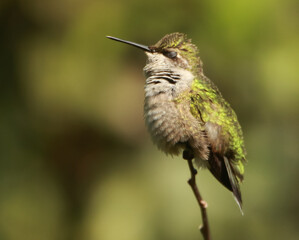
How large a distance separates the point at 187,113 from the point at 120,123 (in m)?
Result: 2.34

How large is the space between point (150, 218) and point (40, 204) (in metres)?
1.04

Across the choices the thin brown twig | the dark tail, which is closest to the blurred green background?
the dark tail

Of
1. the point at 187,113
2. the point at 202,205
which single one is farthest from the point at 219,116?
the point at 202,205

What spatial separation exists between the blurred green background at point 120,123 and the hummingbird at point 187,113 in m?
1.48

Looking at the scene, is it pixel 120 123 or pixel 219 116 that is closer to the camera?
pixel 219 116

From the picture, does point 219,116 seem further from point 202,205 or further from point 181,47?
point 202,205

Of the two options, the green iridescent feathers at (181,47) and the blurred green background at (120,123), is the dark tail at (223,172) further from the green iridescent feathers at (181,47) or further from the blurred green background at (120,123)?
the blurred green background at (120,123)

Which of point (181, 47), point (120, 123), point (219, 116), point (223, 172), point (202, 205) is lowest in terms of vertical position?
point (202, 205)

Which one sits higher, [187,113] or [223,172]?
[187,113]

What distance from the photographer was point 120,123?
15.9 feet

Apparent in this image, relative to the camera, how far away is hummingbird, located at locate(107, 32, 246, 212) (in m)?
2.55

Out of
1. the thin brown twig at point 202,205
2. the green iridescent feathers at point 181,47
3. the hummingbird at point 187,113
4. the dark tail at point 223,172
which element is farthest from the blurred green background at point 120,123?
the thin brown twig at point 202,205

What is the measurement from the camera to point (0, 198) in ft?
16.3

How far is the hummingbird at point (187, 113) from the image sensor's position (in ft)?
8.37
